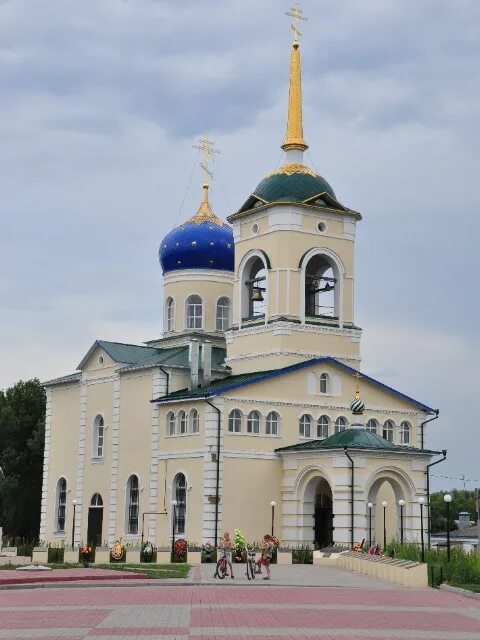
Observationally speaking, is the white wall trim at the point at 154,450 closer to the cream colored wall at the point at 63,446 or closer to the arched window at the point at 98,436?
the arched window at the point at 98,436

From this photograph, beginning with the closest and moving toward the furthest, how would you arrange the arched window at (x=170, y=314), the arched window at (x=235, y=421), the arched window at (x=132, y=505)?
the arched window at (x=235, y=421) < the arched window at (x=132, y=505) < the arched window at (x=170, y=314)

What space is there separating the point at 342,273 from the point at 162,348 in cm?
997

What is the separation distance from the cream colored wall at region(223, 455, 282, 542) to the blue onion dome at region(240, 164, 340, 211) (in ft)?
38.6

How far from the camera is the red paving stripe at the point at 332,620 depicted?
19.2m

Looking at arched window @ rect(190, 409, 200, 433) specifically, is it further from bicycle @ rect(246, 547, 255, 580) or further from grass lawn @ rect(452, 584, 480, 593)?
grass lawn @ rect(452, 584, 480, 593)

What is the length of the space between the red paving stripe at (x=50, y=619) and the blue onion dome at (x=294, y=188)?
31.4m

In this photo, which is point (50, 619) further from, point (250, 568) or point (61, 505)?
point (61, 505)

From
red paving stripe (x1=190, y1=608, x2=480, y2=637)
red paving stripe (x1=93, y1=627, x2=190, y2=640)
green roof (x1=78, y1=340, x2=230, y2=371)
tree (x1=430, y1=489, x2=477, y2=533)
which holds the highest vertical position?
green roof (x1=78, y1=340, x2=230, y2=371)

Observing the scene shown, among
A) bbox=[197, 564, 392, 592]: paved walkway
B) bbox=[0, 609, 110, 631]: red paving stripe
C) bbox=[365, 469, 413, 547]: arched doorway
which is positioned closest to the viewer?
bbox=[0, 609, 110, 631]: red paving stripe

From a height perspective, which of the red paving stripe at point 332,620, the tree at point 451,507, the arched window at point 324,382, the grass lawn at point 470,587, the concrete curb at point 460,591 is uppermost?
the arched window at point 324,382

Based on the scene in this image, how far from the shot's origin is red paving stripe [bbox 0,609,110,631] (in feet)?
61.4

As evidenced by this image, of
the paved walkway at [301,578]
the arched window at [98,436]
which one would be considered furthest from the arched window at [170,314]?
the paved walkway at [301,578]

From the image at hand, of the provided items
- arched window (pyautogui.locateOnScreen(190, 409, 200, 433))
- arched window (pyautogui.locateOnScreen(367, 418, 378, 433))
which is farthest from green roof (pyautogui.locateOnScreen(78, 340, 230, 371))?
arched window (pyautogui.locateOnScreen(367, 418, 378, 433))

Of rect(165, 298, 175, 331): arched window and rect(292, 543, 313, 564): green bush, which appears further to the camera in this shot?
rect(165, 298, 175, 331): arched window
